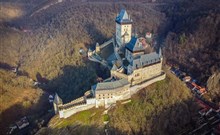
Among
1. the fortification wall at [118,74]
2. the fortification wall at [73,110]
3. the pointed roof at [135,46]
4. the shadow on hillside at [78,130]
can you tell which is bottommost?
the shadow on hillside at [78,130]

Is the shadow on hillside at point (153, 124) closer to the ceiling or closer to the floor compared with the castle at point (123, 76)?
closer to the floor

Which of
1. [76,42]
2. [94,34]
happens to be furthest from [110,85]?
[94,34]

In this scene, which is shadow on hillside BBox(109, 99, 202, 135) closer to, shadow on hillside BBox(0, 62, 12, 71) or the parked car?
the parked car

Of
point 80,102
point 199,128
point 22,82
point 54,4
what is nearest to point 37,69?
point 22,82

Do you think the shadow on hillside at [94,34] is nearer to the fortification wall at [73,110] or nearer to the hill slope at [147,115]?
the hill slope at [147,115]

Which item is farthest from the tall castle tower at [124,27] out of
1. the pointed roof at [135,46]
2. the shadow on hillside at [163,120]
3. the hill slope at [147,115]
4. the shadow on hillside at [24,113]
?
the shadow on hillside at [24,113]

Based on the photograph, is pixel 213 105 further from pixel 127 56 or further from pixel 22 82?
pixel 22 82

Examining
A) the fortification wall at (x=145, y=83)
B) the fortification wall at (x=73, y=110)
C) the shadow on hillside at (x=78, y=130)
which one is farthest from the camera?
the fortification wall at (x=145, y=83)

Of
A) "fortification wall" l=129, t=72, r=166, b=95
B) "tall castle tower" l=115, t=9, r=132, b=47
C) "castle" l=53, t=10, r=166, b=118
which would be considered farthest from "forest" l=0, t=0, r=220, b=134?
"tall castle tower" l=115, t=9, r=132, b=47
